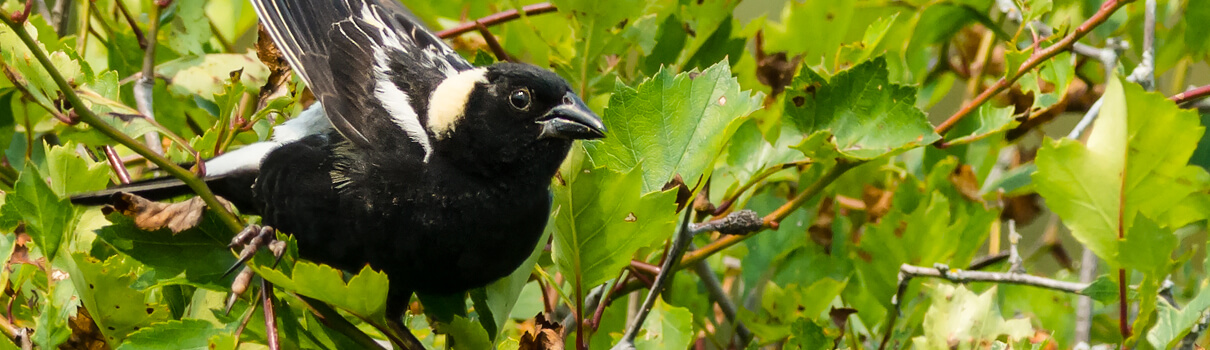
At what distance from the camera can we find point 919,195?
5.88 feet

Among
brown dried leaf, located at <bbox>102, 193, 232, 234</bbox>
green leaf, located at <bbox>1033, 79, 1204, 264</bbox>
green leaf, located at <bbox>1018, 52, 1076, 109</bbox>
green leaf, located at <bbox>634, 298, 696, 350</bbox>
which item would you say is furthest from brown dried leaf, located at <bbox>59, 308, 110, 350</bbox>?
green leaf, located at <bbox>1018, 52, 1076, 109</bbox>

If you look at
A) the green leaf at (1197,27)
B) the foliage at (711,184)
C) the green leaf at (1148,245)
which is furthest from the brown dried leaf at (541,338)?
the green leaf at (1197,27)

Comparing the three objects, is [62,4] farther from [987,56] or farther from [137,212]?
[987,56]

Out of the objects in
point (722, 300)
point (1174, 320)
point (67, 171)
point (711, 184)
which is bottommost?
point (722, 300)

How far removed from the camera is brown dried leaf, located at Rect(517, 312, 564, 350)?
3.80ft

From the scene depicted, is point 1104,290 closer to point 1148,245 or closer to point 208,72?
point 1148,245

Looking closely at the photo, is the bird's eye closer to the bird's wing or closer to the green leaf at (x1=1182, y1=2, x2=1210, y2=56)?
the bird's wing

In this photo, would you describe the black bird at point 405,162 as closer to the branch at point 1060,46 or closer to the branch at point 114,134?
the branch at point 114,134

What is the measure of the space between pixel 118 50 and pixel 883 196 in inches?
51.3

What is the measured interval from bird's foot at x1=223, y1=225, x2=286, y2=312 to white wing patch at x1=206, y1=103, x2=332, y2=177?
0.28 meters

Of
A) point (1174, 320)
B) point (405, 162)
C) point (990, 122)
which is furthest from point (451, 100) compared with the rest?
point (1174, 320)

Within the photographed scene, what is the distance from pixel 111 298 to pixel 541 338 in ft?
1.50

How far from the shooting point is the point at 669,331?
1333 millimetres

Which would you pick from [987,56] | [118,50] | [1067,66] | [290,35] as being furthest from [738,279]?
[118,50]
